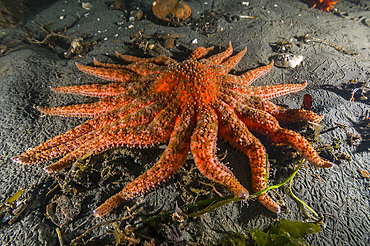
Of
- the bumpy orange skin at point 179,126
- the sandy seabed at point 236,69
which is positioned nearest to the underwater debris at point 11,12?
the sandy seabed at point 236,69

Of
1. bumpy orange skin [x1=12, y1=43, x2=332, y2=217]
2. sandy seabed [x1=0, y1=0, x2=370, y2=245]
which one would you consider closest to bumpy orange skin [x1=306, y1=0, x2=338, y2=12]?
sandy seabed [x1=0, y1=0, x2=370, y2=245]

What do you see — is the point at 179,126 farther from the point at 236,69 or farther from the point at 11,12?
the point at 11,12

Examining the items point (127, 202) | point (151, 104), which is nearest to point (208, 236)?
point (127, 202)

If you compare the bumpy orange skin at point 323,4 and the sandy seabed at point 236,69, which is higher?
the bumpy orange skin at point 323,4

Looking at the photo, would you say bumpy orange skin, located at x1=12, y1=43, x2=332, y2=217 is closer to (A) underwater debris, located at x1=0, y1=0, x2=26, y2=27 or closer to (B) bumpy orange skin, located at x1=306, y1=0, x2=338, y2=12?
(A) underwater debris, located at x1=0, y1=0, x2=26, y2=27

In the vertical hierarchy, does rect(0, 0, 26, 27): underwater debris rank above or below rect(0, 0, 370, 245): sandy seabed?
above

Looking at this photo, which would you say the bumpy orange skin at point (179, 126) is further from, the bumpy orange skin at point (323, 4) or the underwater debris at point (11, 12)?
the bumpy orange skin at point (323, 4)

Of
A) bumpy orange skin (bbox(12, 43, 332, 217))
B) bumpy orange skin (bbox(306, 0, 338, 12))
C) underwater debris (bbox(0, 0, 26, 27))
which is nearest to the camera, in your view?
bumpy orange skin (bbox(12, 43, 332, 217))

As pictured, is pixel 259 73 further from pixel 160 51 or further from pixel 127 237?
pixel 127 237
